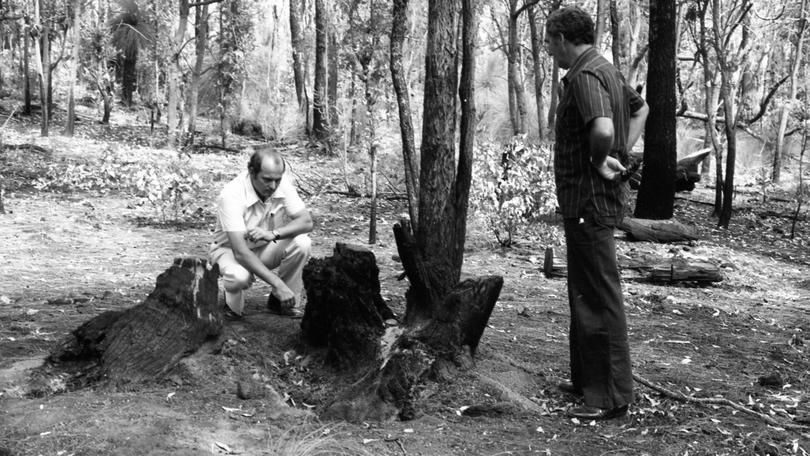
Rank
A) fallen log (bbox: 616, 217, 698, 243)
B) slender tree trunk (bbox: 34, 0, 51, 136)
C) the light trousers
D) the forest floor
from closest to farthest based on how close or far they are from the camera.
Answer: the forest floor < the light trousers < fallen log (bbox: 616, 217, 698, 243) < slender tree trunk (bbox: 34, 0, 51, 136)

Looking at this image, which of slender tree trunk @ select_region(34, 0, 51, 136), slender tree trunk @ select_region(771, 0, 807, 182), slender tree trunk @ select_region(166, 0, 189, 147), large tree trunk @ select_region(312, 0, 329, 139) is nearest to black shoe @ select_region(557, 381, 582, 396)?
slender tree trunk @ select_region(771, 0, 807, 182)

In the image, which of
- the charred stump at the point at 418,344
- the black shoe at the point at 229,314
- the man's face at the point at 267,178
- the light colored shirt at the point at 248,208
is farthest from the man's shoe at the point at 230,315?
the charred stump at the point at 418,344

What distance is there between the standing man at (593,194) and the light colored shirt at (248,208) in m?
2.02

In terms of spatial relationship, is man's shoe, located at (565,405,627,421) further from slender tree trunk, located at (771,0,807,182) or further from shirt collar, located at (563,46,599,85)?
slender tree trunk, located at (771,0,807,182)

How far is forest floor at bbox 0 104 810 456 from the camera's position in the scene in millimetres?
3621

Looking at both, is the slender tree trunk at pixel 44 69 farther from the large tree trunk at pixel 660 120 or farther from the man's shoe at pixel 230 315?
→ the man's shoe at pixel 230 315

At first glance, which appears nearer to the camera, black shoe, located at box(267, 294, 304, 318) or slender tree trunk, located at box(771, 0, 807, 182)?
black shoe, located at box(267, 294, 304, 318)

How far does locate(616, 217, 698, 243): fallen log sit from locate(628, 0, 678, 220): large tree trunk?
28.5 inches

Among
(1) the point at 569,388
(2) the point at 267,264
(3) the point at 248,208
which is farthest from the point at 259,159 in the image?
(1) the point at 569,388

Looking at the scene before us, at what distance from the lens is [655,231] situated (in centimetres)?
1116

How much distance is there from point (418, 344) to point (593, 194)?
119 cm

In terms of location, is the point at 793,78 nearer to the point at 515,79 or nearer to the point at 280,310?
the point at 515,79

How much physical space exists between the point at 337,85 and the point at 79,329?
1924 cm

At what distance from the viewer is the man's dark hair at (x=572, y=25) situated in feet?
12.7
